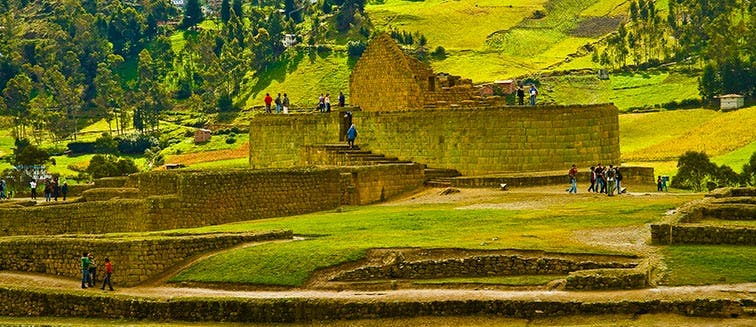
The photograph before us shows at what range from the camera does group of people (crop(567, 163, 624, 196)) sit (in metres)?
39.4

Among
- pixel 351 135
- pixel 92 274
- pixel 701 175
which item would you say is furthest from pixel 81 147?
pixel 92 274

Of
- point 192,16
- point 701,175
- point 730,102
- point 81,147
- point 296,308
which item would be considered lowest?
point 296,308

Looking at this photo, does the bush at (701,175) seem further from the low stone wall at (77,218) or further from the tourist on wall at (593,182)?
the low stone wall at (77,218)

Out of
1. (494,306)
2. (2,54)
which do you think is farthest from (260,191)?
(2,54)

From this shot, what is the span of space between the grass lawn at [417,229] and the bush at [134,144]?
271 ft

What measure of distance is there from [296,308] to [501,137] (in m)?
19.4

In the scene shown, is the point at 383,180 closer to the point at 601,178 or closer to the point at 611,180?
the point at 601,178

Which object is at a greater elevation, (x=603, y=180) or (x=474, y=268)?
(x=603, y=180)

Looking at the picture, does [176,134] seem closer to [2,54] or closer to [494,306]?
[2,54]

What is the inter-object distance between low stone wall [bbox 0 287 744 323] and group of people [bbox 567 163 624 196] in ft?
50.0

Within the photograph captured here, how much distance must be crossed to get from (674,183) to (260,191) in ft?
79.0

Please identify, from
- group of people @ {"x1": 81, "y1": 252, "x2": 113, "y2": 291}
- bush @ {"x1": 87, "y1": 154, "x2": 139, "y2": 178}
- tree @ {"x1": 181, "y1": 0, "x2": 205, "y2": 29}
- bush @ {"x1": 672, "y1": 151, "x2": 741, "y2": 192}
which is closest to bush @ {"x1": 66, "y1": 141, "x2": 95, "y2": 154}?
bush @ {"x1": 87, "y1": 154, "x2": 139, "y2": 178}

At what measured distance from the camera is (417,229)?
32.7 meters

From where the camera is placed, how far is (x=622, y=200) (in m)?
37.2
